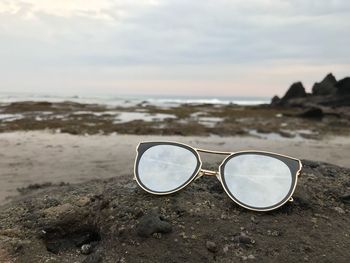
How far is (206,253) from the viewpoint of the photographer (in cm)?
303

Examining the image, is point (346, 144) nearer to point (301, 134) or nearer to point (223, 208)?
point (301, 134)

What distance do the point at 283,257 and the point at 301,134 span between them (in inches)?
535

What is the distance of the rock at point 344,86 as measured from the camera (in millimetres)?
37156

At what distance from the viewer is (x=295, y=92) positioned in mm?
43375

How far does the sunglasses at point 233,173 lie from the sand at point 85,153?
122 inches

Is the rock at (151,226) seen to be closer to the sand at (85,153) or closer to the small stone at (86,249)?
the small stone at (86,249)

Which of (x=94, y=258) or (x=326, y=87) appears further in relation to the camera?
(x=326, y=87)

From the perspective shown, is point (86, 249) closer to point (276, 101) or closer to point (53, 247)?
point (53, 247)

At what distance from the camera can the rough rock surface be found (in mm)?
3035

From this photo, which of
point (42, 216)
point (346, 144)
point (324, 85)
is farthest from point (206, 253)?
point (324, 85)

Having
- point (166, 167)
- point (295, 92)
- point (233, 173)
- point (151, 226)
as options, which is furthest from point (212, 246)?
point (295, 92)

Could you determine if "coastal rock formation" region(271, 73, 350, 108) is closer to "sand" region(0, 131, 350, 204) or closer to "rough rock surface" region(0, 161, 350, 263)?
"sand" region(0, 131, 350, 204)

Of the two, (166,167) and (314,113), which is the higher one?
(166,167)

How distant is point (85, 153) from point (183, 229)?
22.8 ft
